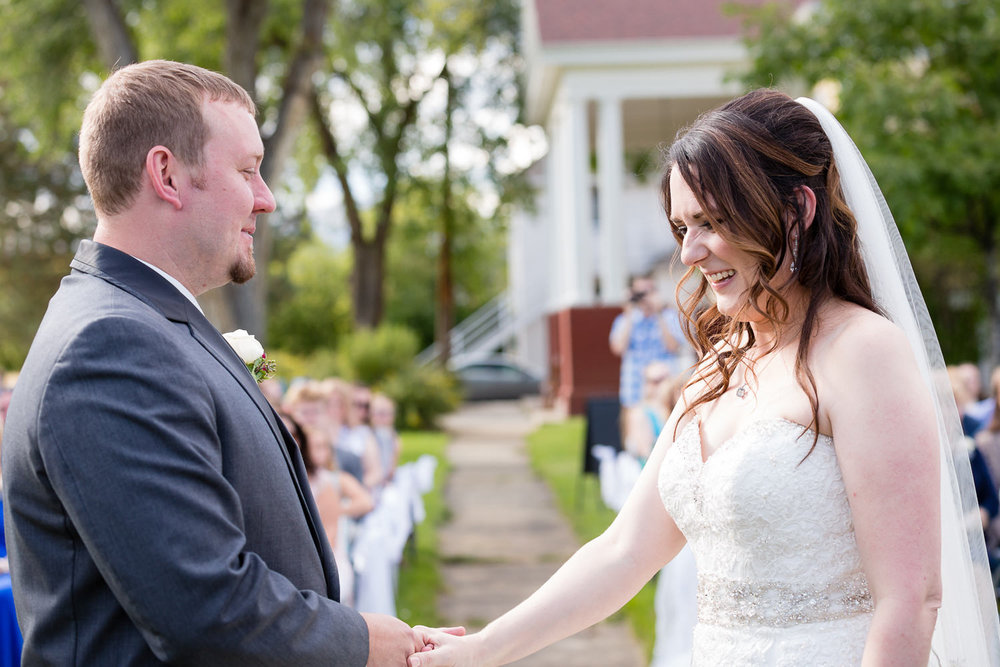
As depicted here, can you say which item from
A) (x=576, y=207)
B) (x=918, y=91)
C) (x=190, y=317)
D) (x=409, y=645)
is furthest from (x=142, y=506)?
(x=576, y=207)

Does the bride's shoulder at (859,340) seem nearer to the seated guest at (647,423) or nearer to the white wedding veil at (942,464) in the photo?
the white wedding veil at (942,464)

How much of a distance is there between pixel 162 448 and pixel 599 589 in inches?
55.7

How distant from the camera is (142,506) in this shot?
166 centimetres

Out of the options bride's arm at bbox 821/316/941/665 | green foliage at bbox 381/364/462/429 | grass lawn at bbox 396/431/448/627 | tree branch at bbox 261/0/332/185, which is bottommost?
grass lawn at bbox 396/431/448/627

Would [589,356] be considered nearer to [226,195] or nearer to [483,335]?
[483,335]

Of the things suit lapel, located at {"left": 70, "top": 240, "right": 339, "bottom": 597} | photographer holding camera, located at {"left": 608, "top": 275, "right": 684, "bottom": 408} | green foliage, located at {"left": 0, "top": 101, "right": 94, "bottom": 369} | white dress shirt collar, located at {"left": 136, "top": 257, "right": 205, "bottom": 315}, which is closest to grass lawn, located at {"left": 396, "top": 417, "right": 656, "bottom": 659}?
photographer holding camera, located at {"left": 608, "top": 275, "right": 684, "bottom": 408}

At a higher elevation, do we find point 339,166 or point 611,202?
point 339,166

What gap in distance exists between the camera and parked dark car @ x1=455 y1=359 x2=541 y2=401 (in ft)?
99.3

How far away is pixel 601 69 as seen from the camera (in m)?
20.0

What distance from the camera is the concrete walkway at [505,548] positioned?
21.5 feet

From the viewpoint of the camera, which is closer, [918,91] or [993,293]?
[918,91]

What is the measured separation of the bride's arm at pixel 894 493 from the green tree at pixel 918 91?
34.8 ft

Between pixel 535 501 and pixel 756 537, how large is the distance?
10.0 meters

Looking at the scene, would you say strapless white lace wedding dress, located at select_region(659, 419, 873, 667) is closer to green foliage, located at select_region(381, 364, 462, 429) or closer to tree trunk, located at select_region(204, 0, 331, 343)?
tree trunk, located at select_region(204, 0, 331, 343)
